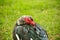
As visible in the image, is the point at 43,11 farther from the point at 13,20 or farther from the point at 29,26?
the point at 29,26

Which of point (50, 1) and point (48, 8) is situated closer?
point (48, 8)

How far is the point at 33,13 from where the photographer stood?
793 cm

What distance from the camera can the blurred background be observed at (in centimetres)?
687

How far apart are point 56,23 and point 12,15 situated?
61.2 inches

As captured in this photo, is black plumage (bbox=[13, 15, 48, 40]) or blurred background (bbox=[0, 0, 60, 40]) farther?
blurred background (bbox=[0, 0, 60, 40])

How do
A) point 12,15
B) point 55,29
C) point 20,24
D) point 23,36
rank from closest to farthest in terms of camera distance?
point 23,36 → point 20,24 → point 55,29 → point 12,15

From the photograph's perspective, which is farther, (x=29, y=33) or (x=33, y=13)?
(x=33, y=13)

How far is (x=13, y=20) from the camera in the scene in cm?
745

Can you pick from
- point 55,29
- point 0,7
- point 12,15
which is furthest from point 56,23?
point 0,7

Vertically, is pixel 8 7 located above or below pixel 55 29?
above

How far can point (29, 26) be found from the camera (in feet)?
16.0

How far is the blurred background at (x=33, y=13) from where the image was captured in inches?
271

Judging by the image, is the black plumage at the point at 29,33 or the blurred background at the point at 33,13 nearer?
the black plumage at the point at 29,33

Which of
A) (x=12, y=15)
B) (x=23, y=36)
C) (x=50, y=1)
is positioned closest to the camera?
(x=23, y=36)
